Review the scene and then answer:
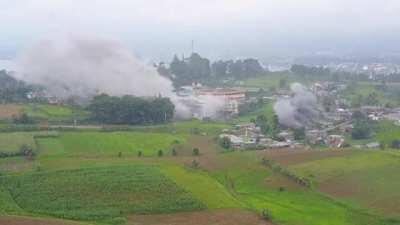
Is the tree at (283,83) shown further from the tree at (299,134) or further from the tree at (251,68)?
the tree at (299,134)

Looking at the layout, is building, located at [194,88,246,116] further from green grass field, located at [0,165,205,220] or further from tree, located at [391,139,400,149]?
green grass field, located at [0,165,205,220]

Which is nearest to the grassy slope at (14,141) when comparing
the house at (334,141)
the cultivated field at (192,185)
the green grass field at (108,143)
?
the cultivated field at (192,185)

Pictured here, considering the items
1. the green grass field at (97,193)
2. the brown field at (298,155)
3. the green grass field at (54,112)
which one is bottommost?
the green grass field at (97,193)

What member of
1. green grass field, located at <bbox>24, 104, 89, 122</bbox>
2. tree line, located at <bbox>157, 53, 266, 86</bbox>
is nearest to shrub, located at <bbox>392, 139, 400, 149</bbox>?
green grass field, located at <bbox>24, 104, 89, 122</bbox>

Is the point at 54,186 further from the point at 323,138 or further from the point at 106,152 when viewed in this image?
the point at 323,138

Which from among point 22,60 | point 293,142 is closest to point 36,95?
point 22,60

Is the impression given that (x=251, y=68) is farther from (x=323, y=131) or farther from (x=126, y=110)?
(x=126, y=110)
